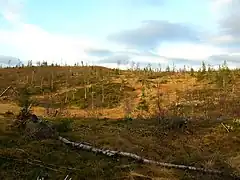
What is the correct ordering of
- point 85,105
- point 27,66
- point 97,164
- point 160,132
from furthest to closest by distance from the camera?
point 27,66
point 85,105
point 160,132
point 97,164

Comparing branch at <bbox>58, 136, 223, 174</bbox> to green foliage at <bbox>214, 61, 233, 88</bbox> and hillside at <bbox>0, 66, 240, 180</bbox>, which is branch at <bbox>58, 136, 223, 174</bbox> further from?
green foliage at <bbox>214, 61, 233, 88</bbox>

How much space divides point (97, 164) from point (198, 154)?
2.63 meters

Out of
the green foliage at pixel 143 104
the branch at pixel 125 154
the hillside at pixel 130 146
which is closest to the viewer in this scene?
the hillside at pixel 130 146

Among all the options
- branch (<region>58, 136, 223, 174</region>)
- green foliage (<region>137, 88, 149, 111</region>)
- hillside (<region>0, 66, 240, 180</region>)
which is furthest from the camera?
green foliage (<region>137, 88, 149, 111</region>)

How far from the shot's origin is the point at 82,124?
473 inches

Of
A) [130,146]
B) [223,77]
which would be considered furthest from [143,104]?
[130,146]

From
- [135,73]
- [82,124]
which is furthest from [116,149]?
[135,73]

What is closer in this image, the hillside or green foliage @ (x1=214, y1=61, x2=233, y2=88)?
the hillside

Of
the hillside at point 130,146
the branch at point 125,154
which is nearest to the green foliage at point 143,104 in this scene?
the hillside at point 130,146

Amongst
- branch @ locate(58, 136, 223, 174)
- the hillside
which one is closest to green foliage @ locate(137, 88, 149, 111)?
the hillside

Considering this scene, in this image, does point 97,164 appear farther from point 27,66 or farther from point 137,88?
point 27,66

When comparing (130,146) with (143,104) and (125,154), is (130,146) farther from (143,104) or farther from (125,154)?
(143,104)

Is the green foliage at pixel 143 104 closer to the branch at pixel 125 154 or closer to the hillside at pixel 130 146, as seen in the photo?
the hillside at pixel 130 146

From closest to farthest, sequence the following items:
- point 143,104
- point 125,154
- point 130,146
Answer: point 125,154 → point 130,146 → point 143,104
